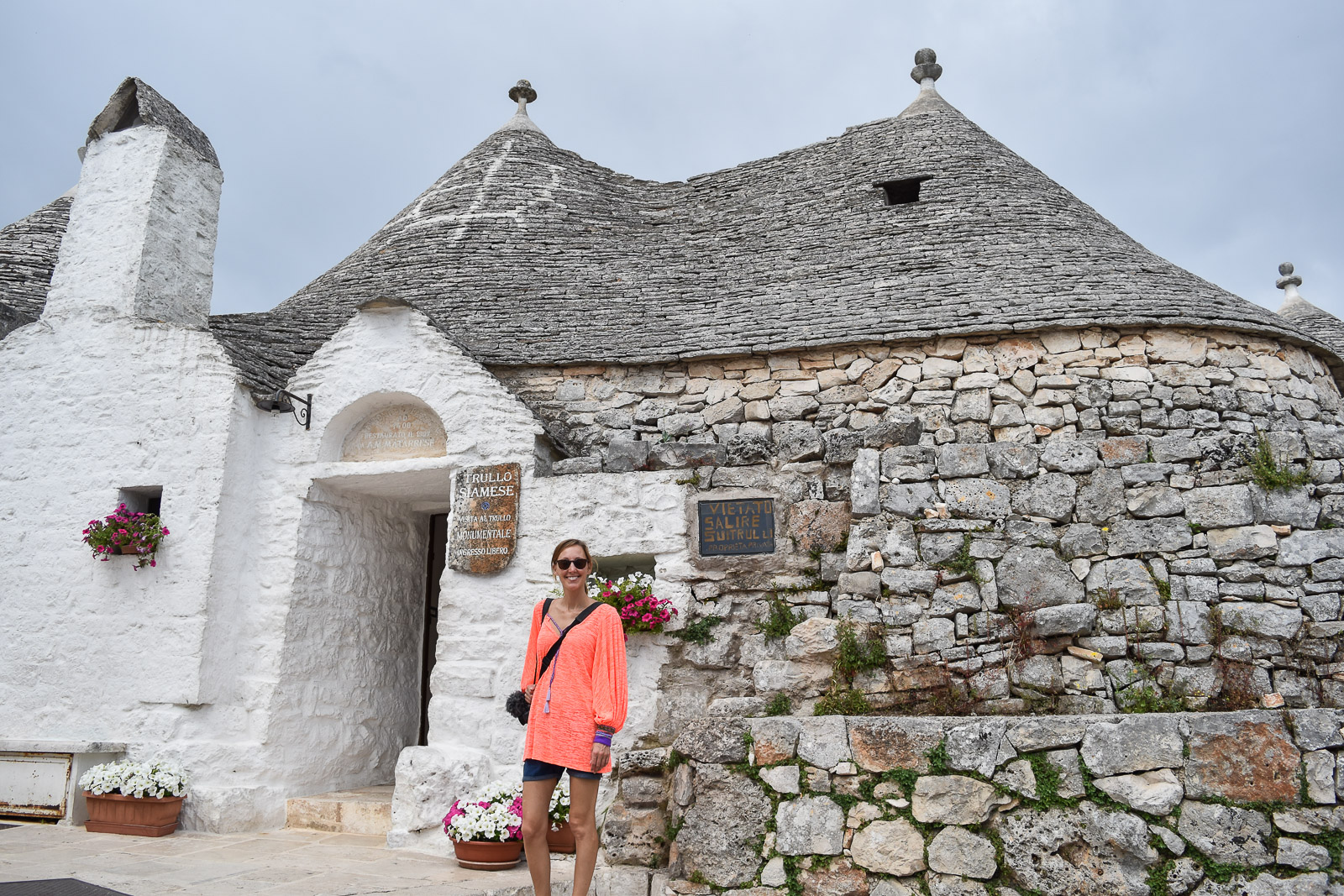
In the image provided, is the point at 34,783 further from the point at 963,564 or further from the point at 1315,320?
the point at 1315,320

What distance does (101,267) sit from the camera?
23.0 feet

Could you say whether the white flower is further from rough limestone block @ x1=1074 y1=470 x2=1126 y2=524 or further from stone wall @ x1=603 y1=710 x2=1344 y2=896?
rough limestone block @ x1=1074 y1=470 x2=1126 y2=524

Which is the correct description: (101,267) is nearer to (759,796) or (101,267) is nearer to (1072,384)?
(759,796)

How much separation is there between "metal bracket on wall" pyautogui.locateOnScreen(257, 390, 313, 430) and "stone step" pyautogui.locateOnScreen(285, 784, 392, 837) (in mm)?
2682

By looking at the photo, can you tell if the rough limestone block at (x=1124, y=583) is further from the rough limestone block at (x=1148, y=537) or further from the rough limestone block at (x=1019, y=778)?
the rough limestone block at (x=1019, y=778)

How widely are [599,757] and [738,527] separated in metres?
2.41

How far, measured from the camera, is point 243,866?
4.88 m

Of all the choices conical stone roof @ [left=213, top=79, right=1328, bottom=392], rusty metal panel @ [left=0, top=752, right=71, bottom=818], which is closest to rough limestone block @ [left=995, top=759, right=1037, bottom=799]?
conical stone roof @ [left=213, top=79, right=1328, bottom=392]

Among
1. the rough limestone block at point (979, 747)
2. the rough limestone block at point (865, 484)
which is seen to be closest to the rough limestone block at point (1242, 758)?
the rough limestone block at point (979, 747)

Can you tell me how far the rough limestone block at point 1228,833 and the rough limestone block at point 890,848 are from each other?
117 centimetres

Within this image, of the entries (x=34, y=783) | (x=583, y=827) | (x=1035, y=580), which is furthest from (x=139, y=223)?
(x=1035, y=580)

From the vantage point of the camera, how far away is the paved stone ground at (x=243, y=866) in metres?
4.39

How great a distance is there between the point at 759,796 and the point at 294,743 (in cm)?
366

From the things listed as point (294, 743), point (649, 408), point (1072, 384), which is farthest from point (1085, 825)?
point (294, 743)
